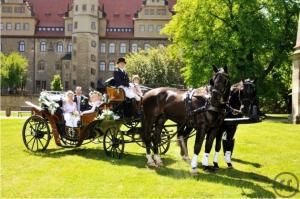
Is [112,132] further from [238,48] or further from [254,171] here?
[238,48]

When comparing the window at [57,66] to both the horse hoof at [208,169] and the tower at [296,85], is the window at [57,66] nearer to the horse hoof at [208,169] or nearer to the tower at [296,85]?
the tower at [296,85]

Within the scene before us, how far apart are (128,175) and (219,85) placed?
2420mm

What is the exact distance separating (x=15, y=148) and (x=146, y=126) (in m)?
4.25

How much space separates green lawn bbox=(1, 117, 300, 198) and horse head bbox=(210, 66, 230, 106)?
1.45 metres

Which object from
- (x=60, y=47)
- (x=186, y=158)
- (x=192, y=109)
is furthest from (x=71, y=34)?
(x=192, y=109)

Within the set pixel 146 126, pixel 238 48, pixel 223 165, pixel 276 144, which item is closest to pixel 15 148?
pixel 146 126

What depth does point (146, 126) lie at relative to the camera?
1045 cm

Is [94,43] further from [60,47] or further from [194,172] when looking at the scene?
[194,172]

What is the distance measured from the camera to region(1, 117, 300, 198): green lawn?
302 inches

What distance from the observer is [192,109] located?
9.39 metres

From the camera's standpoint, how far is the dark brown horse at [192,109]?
29.3 ft

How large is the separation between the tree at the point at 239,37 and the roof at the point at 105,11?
108 ft

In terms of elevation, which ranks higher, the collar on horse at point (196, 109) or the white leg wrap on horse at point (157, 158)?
the collar on horse at point (196, 109)

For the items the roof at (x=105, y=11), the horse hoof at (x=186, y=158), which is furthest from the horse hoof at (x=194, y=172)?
the roof at (x=105, y=11)
